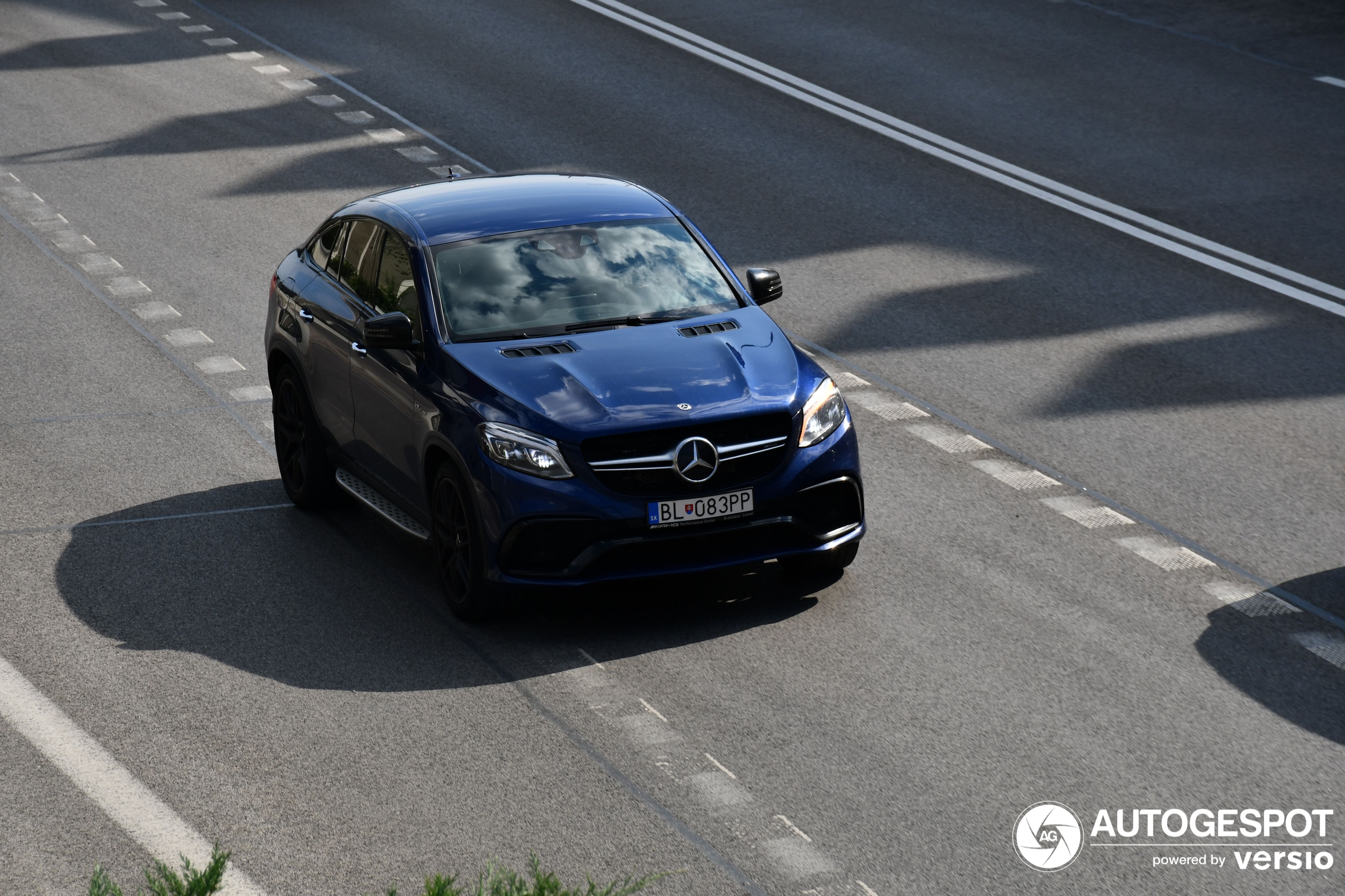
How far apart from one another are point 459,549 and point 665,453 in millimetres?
1193

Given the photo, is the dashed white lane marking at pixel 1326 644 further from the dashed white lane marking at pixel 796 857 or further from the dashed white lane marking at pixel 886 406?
the dashed white lane marking at pixel 886 406

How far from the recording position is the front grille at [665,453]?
8.21m

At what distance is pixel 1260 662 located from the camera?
8109 millimetres

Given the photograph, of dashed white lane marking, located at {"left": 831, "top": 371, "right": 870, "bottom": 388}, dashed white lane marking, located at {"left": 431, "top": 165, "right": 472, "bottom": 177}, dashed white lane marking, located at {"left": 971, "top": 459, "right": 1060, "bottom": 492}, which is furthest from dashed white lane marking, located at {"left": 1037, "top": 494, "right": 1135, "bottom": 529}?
dashed white lane marking, located at {"left": 431, "top": 165, "right": 472, "bottom": 177}

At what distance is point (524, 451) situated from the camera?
8266mm

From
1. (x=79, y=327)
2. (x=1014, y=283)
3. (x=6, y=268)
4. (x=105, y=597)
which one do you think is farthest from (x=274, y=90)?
(x=105, y=597)

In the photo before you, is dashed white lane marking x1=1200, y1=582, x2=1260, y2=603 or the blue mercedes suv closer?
the blue mercedes suv

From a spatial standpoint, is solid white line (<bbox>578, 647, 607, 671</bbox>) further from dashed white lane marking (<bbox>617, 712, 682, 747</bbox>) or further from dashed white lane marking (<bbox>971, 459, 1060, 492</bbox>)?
dashed white lane marking (<bbox>971, 459, 1060, 492</bbox>)

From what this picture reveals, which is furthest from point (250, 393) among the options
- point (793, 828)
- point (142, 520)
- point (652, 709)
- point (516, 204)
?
point (793, 828)

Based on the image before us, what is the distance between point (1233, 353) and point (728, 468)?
241 inches

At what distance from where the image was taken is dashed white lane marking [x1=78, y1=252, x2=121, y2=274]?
52.4ft

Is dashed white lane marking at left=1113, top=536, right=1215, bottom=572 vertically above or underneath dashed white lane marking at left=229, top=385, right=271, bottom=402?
above

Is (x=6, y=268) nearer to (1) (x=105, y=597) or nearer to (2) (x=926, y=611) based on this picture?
(1) (x=105, y=597)

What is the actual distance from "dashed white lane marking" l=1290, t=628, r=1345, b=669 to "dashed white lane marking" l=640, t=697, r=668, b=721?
117 inches
